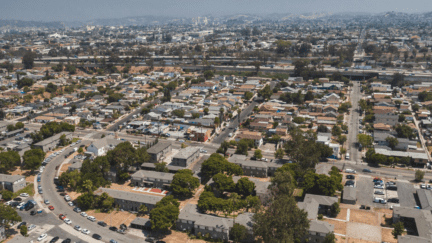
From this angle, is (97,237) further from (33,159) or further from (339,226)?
(339,226)

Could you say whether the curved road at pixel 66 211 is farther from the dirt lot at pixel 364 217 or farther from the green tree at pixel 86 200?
the dirt lot at pixel 364 217

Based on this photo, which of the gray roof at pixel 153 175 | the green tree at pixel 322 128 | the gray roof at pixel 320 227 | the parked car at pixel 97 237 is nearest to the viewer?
the gray roof at pixel 320 227

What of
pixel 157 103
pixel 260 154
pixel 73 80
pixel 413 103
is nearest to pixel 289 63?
pixel 413 103

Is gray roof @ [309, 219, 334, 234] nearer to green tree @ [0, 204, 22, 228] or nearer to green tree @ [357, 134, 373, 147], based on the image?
green tree @ [357, 134, 373, 147]

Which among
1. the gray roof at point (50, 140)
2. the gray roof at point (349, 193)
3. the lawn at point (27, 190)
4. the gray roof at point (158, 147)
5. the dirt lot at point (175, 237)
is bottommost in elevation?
the dirt lot at point (175, 237)

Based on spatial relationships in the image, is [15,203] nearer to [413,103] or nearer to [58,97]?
[58,97]

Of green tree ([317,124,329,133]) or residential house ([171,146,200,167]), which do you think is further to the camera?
green tree ([317,124,329,133])

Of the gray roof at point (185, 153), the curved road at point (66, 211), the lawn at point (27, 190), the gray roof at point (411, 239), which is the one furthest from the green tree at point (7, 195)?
the gray roof at point (411, 239)

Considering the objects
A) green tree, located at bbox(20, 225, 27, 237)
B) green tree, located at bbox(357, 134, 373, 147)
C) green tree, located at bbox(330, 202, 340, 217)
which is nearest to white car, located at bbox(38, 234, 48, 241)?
green tree, located at bbox(20, 225, 27, 237)
